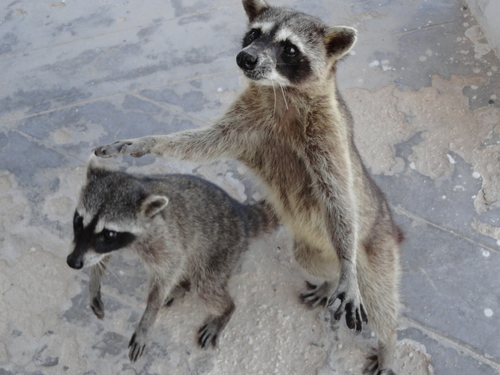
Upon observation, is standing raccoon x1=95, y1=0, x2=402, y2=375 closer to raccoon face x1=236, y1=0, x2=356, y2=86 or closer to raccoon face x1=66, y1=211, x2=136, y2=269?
raccoon face x1=236, y1=0, x2=356, y2=86

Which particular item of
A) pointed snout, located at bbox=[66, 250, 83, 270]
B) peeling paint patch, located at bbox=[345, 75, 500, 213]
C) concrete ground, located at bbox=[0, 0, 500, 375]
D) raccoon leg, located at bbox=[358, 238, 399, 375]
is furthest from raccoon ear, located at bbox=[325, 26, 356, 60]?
pointed snout, located at bbox=[66, 250, 83, 270]

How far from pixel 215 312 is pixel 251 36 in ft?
5.15

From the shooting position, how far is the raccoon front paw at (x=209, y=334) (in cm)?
319

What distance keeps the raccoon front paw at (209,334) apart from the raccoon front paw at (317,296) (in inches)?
21.8

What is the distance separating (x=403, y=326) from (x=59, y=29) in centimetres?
367

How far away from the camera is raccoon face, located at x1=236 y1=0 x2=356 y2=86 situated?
2682 millimetres

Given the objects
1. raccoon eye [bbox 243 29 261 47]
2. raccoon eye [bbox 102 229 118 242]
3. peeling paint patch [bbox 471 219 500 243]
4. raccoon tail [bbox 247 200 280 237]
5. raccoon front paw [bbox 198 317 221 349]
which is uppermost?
raccoon eye [bbox 243 29 261 47]

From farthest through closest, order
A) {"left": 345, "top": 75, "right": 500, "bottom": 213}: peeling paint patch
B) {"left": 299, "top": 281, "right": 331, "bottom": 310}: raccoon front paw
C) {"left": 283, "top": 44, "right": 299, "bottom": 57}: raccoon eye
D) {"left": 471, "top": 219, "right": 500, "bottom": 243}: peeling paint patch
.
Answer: {"left": 345, "top": 75, "right": 500, "bottom": 213}: peeling paint patch
{"left": 471, "top": 219, "right": 500, "bottom": 243}: peeling paint patch
{"left": 299, "top": 281, "right": 331, "bottom": 310}: raccoon front paw
{"left": 283, "top": 44, "right": 299, "bottom": 57}: raccoon eye

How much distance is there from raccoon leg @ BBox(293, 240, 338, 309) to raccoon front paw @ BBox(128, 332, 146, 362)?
3.24ft

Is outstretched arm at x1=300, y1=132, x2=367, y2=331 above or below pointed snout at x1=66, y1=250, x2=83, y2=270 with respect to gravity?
above

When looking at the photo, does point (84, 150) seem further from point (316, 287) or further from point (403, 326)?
point (403, 326)

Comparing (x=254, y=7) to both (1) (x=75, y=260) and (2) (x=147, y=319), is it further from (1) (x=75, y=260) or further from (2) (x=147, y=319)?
(2) (x=147, y=319)

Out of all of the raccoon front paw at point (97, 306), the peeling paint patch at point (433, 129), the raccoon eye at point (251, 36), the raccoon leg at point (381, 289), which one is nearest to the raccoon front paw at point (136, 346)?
the raccoon front paw at point (97, 306)

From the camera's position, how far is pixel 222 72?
14.6 ft
